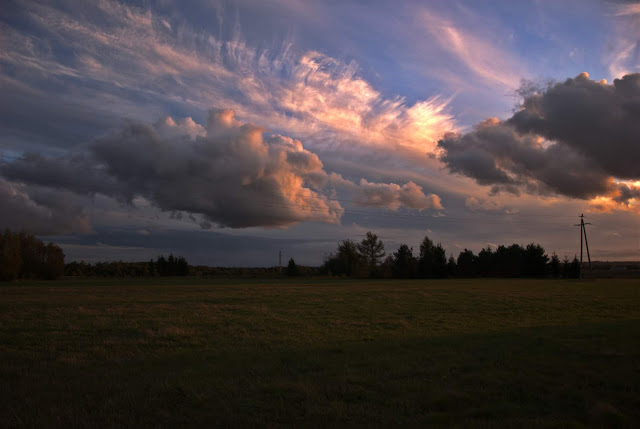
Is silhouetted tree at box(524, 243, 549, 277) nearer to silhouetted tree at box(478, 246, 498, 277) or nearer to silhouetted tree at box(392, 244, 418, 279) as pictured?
silhouetted tree at box(478, 246, 498, 277)

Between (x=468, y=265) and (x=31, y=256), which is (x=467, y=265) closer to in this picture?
(x=468, y=265)

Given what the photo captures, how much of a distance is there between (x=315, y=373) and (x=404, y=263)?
108342 millimetres

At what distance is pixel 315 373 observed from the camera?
34.0ft

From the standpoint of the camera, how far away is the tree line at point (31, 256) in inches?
3228

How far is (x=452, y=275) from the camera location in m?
114

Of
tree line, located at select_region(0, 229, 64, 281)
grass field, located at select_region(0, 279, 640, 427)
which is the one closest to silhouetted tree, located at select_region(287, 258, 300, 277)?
tree line, located at select_region(0, 229, 64, 281)

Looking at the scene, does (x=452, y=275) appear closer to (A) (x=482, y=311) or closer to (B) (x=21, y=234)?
(A) (x=482, y=311)

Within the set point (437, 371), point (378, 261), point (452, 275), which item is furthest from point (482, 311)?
point (378, 261)

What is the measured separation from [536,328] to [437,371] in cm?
995

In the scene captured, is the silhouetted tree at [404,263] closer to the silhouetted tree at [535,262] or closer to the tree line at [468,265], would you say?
the tree line at [468,265]

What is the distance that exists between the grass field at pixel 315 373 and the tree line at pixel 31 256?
78.7 meters

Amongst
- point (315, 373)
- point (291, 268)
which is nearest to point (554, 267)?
point (291, 268)

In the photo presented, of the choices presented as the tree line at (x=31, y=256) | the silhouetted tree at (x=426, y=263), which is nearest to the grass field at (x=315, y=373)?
the tree line at (x=31, y=256)

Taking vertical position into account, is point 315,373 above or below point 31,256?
below
